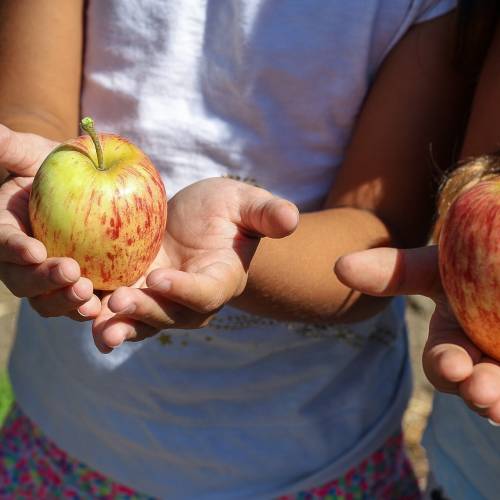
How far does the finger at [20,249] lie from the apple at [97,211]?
0.39 feet

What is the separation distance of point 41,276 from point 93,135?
261 mm

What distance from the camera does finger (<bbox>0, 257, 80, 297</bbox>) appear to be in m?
1.15

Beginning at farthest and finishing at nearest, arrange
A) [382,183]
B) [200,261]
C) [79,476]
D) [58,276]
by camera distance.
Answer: [79,476] < [382,183] < [200,261] < [58,276]

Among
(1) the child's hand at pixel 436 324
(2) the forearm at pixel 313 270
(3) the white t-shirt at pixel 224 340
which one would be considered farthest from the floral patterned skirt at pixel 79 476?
(1) the child's hand at pixel 436 324

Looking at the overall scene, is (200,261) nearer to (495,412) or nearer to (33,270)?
(33,270)

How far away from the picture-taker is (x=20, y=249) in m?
1.18

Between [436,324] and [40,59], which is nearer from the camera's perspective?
[436,324]

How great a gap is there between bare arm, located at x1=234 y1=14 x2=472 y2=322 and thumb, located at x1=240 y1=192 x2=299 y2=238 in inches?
6.1

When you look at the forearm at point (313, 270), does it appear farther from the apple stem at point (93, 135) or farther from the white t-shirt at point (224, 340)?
the apple stem at point (93, 135)

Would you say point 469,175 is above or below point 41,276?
above

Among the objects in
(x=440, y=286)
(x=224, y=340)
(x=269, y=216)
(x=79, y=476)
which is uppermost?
(x=269, y=216)

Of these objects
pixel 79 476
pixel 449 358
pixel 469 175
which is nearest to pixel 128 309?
pixel 449 358

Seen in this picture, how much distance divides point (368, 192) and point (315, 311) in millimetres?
248

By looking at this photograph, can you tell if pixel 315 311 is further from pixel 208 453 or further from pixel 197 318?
pixel 208 453
